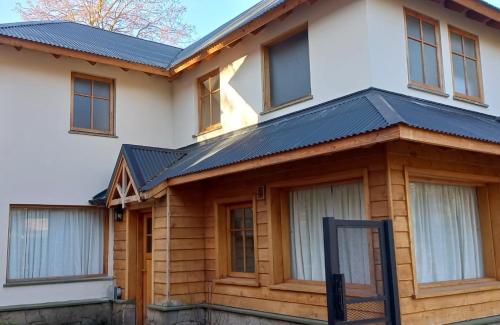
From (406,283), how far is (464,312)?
3.85 feet

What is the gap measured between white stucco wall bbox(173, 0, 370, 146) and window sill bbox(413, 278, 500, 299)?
2.81 m

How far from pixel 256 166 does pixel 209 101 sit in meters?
3.96

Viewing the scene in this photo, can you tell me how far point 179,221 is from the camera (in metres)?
8.52

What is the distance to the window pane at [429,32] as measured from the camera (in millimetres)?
7926

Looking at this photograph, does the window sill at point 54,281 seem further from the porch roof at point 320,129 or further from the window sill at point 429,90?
the window sill at point 429,90

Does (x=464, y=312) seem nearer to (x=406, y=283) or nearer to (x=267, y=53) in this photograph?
(x=406, y=283)

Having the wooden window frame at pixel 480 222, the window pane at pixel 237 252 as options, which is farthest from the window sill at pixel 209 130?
the wooden window frame at pixel 480 222

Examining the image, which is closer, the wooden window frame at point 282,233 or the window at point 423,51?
the wooden window frame at point 282,233

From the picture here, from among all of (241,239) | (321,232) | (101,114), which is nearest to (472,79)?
(321,232)

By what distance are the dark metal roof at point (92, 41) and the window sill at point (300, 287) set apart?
565 centimetres

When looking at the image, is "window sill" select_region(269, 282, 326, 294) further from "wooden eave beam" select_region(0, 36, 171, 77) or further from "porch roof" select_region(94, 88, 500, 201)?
"wooden eave beam" select_region(0, 36, 171, 77)

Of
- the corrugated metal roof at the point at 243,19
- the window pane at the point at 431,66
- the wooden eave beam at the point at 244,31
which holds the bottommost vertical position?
the window pane at the point at 431,66

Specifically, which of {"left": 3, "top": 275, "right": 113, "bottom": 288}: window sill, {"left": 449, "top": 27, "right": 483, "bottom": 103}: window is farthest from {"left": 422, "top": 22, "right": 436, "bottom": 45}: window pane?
{"left": 3, "top": 275, "right": 113, "bottom": 288}: window sill

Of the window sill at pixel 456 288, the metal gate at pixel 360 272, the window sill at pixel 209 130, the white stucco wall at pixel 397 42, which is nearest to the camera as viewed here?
the metal gate at pixel 360 272
